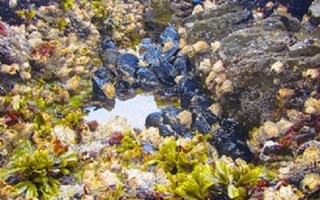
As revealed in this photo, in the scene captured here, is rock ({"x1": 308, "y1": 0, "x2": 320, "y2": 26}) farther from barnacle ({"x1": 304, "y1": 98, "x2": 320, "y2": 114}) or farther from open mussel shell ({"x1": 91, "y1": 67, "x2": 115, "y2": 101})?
open mussel shell ({"x1": 91, "y1": 67, "x2": 115, "y2": 101})

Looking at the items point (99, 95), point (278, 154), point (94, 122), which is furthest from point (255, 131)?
point (99, 95)

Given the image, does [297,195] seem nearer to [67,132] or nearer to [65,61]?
[67,132]

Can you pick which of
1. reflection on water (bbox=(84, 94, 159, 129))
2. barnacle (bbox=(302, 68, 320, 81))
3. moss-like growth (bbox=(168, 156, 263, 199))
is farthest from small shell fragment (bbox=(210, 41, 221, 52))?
moss-like growth (bbox=(168, 156, 263, 199))

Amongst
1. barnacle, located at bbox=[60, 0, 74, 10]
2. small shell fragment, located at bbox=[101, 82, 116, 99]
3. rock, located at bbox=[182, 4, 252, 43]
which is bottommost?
small shell fragment, located at bbox=[101, 82, 116, 99]

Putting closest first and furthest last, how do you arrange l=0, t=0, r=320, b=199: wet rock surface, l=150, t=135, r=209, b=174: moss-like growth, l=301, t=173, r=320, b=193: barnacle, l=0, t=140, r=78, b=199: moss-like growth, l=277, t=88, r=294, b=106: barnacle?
1. l=301, t=173, r=320, b=193: barnacle
2. l=0, t=140, r=78, b=199: moss-like growth
3. l=150, t=135, r=209, b=174: moss-like growth
4. l=0, t=0, r=320, b=199: wet rock surface
5. l=277, t=88, r=294, b=106: barnacle

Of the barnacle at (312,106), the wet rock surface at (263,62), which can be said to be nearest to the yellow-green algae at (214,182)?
the barnacle at (312,106)

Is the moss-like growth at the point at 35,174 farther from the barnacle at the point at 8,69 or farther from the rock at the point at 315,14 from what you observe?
the rock at the point at 315,14
